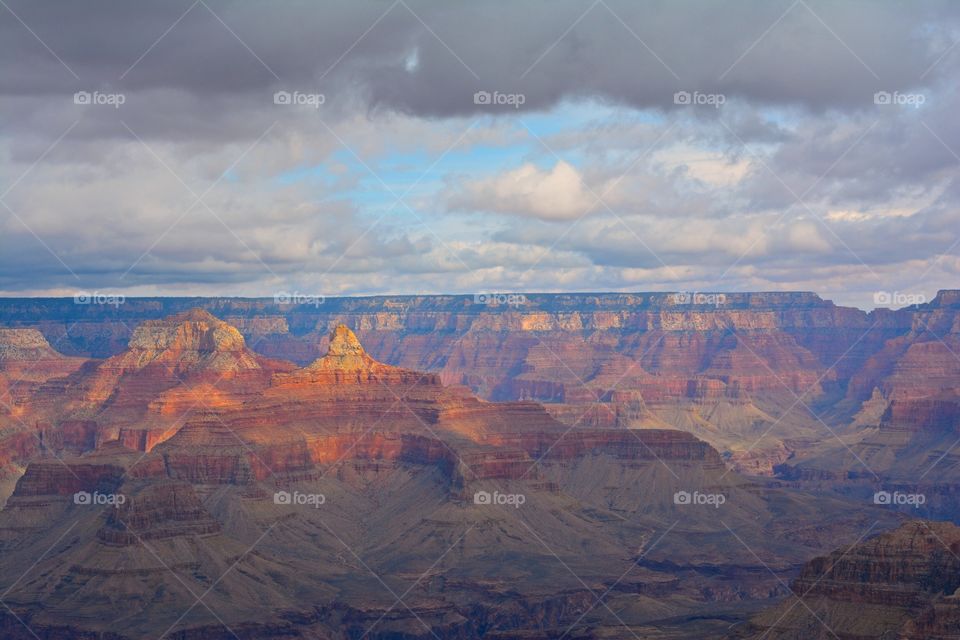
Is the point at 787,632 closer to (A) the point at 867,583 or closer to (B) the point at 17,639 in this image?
(A) the point at 867,583

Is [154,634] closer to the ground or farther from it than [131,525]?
closer to the ground

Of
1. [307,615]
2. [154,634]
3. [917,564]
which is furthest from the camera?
[307,615]

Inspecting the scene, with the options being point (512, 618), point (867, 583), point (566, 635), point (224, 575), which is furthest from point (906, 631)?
point (224, 575)

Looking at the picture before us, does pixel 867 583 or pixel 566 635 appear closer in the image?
pixel 867 583

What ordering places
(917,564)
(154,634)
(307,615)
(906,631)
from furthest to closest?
(307,615) → (154,634) → (917,564) → (906,631)

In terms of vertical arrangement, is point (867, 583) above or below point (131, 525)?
below

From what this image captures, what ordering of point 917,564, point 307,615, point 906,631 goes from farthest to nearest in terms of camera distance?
1. point 307,615
2. point 917,564
3. point 906,631

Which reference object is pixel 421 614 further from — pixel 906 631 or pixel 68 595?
pixel 906 631

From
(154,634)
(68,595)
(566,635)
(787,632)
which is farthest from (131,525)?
(787,632)

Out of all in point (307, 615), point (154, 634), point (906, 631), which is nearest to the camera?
point (906, 631)
